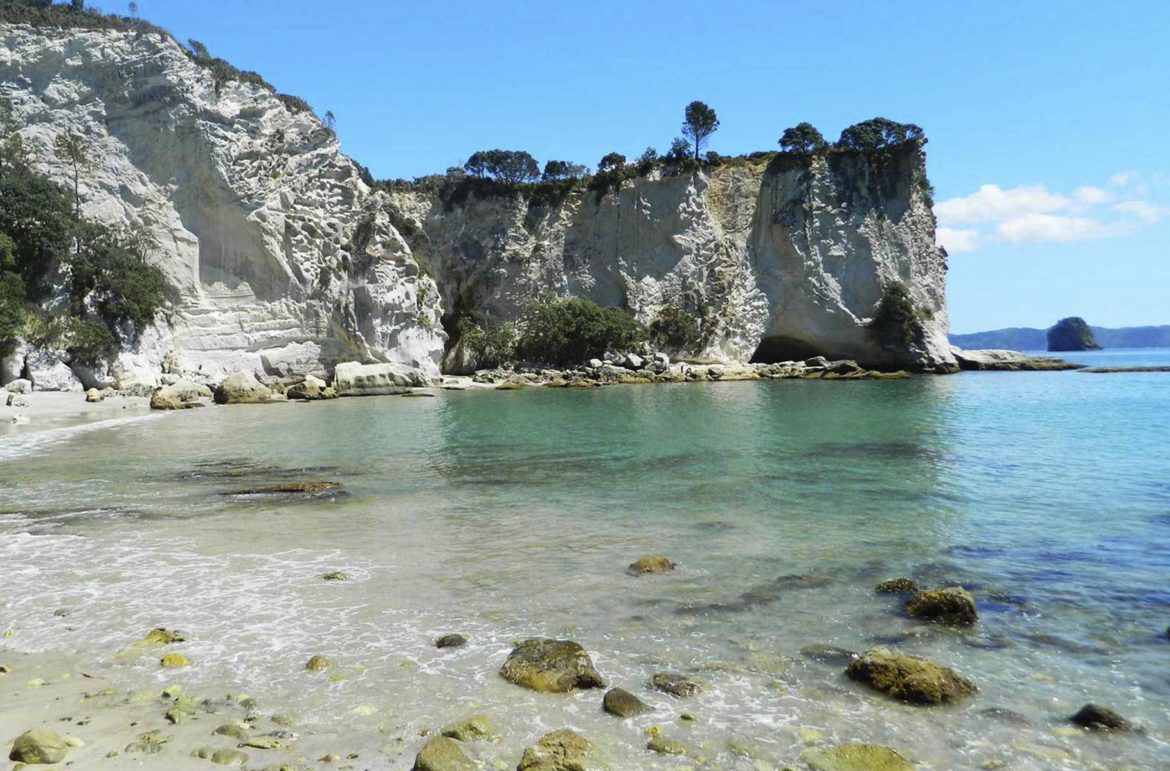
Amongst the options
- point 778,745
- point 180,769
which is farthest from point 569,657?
point 180,769

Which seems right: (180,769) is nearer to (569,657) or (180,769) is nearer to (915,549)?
(569,657)

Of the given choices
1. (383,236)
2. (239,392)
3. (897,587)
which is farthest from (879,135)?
(897,587)

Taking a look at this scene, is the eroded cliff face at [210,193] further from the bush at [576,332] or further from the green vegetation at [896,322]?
the green vegetation at [896,322]

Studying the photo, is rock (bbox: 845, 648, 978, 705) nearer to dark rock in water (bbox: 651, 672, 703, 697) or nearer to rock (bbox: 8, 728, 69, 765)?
dark rock in water (bbox: 651, 672, 703, 697)

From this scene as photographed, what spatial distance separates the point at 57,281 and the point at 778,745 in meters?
42.1

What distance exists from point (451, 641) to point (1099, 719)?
14.1 ft

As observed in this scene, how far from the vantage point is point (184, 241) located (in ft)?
143

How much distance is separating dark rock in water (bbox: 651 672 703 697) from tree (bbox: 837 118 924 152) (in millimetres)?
63213

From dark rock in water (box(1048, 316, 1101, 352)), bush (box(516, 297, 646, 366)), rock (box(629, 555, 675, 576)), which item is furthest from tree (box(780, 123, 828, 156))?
dark rock in water (box(1048, 316, 1101, 352))

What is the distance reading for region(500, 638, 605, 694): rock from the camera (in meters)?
5.04

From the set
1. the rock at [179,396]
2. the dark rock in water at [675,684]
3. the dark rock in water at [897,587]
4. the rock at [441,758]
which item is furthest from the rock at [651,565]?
the rock at [179,396]

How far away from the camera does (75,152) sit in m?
40.9

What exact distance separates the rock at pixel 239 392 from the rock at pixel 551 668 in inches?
1282

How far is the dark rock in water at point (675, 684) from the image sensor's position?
16.2 ft
